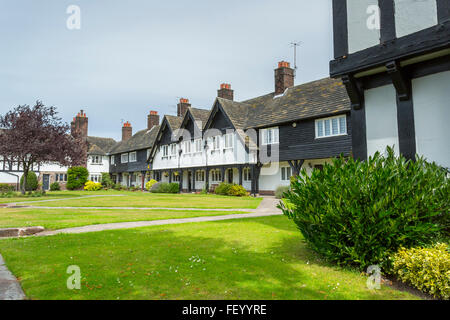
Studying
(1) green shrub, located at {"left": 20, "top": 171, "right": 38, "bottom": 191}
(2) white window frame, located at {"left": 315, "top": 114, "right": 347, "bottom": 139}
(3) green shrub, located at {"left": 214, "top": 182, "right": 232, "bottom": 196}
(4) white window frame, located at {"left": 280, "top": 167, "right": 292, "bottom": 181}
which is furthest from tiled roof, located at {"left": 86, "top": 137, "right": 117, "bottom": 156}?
(2) white window frame, located at {"left": 315, "top": 114, "right": 347, "bottom": 139}

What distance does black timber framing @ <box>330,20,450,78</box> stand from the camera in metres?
7.32

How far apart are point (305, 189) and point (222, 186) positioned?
22896 mm

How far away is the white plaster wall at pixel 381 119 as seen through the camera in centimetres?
847

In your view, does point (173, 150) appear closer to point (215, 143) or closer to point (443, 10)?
point (215, 143)

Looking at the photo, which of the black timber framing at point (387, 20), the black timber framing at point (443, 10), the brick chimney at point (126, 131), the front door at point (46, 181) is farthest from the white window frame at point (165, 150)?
the black timber framing at point (443, 10)

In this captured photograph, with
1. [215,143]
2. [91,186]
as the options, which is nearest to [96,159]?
[91,186]

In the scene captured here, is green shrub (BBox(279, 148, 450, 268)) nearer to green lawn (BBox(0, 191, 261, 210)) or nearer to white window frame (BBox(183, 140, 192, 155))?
green lawn (BBox(0, 191, 261, 210))

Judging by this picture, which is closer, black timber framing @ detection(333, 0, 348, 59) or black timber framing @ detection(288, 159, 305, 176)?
black timber framing @ detection(333, 0, 348, 59)

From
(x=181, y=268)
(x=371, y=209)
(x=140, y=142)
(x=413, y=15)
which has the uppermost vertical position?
(x=140, y=142)

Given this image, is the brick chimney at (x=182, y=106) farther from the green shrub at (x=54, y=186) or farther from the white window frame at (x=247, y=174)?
the green shrub at (x=54, y=186)

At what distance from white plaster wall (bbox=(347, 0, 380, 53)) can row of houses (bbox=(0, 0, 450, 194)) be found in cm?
3

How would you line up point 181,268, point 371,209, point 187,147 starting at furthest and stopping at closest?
point 187,147, point 181,268, point 371,209

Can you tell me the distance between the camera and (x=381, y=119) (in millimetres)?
8680

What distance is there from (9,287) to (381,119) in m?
8.87
